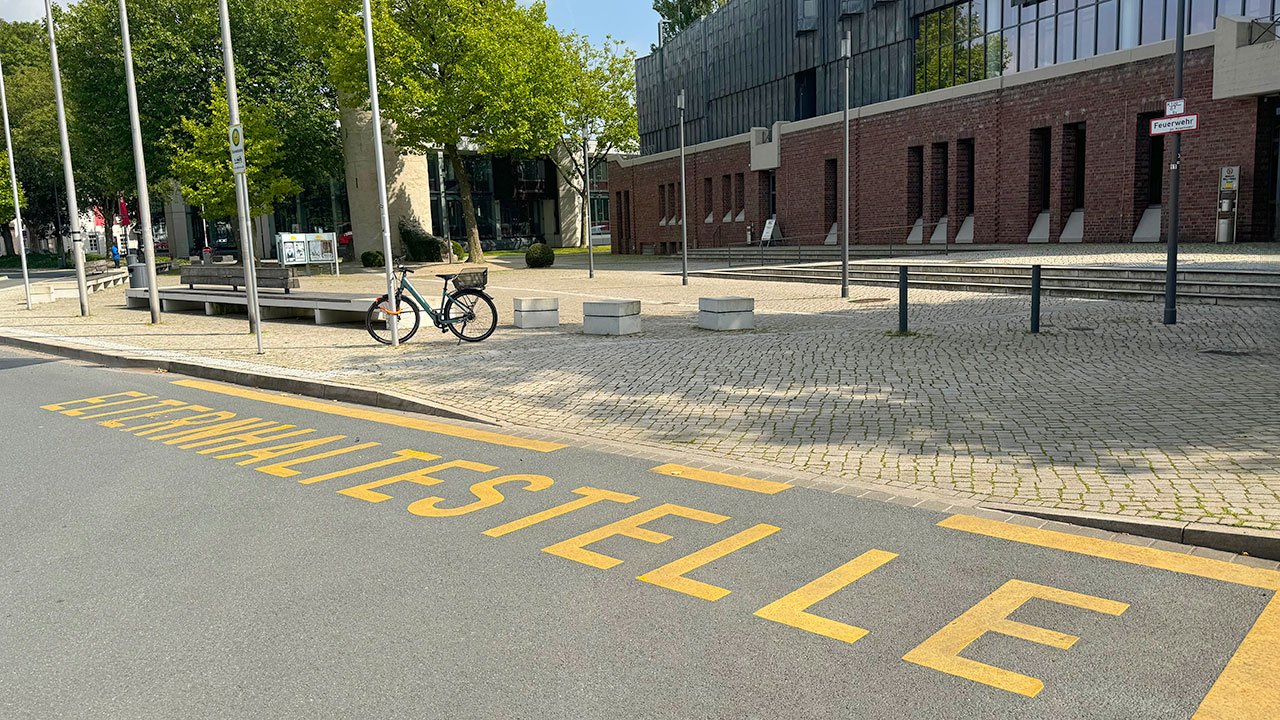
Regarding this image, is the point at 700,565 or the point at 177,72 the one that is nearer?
the point at 700,565

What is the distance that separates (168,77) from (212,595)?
140 feet

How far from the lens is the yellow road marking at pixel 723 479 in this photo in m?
6.30

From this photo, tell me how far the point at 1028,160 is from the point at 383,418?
26007 millimetres

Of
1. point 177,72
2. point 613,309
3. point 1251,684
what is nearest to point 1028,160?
point 613,309

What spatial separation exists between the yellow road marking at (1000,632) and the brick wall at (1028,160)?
Result: 1618 centimetres

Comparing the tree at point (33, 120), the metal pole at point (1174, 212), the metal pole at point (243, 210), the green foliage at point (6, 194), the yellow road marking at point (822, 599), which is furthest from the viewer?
the tree at point (33, 120)

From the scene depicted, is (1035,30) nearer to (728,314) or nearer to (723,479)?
(728,314)

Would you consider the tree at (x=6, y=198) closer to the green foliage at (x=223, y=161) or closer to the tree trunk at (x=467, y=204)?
the green foliage at (x=223, y=161)

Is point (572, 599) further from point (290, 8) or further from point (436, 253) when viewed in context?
point (290, 8)

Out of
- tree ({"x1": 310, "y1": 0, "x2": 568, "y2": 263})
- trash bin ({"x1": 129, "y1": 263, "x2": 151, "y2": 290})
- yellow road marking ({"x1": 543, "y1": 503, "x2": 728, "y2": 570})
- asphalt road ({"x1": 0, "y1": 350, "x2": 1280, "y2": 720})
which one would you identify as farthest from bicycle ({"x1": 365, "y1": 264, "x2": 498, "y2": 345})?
tree ({"x1": 310, "y1": 0, "x2": 568, "y2": 263})

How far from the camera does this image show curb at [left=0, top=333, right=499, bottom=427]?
9.44 m

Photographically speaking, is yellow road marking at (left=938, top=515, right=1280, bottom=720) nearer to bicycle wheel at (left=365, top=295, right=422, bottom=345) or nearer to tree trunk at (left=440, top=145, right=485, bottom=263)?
bicycle wheel at (left=365, top=295, right=422, bottom=345)

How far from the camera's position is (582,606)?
14.2 feet

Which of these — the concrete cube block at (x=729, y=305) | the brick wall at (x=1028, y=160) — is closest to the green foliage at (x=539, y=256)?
the brick wall at (x=1028, y=160)
